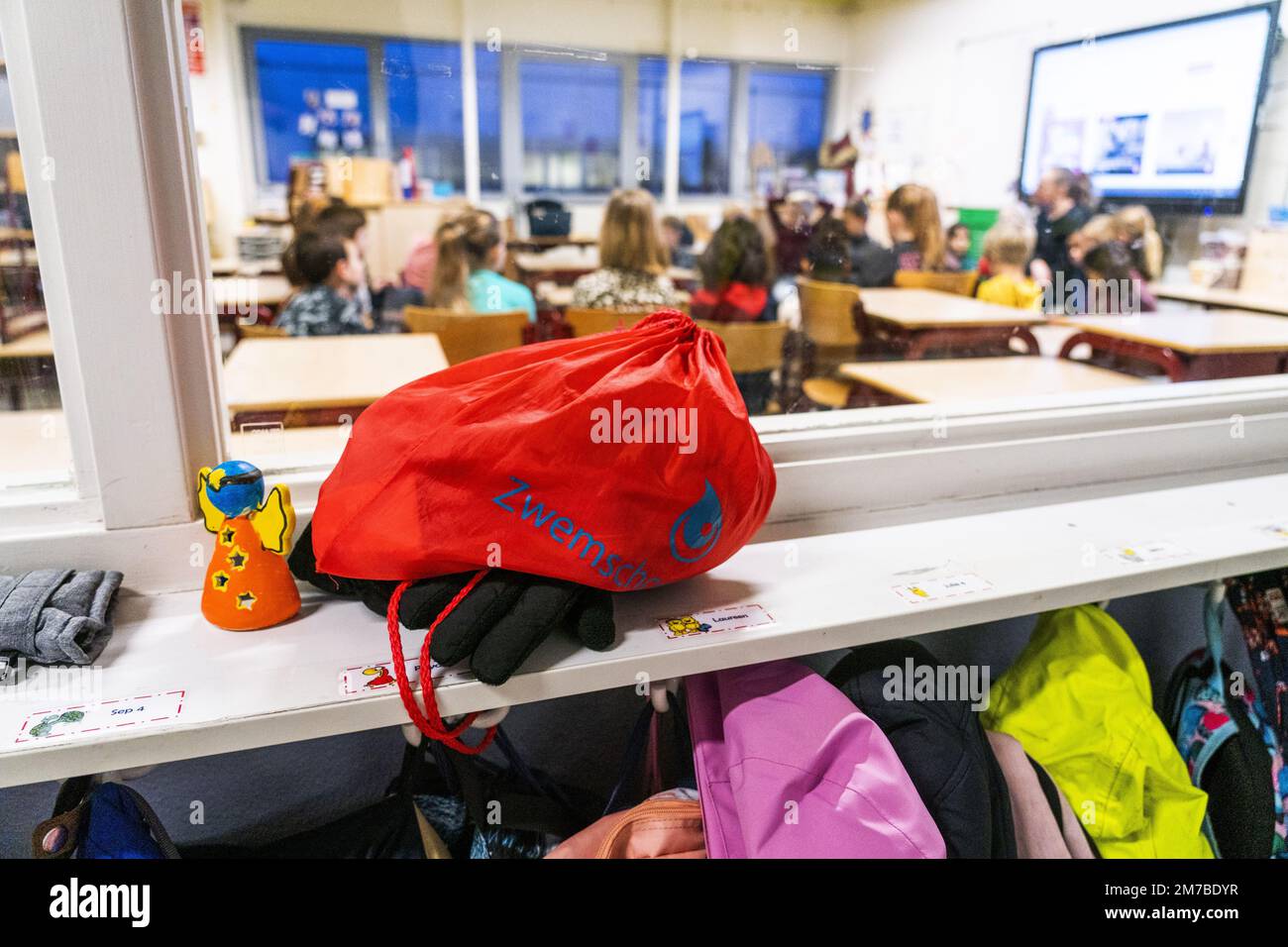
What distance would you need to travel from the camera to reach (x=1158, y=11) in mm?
3912

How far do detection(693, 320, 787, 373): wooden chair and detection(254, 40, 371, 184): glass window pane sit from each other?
479 cm

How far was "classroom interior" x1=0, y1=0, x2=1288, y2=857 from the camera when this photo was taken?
3.34ft

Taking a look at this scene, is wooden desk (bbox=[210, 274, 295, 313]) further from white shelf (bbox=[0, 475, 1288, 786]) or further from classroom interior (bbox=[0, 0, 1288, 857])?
white shelf (bbox=[0, 475, 1288, 786])

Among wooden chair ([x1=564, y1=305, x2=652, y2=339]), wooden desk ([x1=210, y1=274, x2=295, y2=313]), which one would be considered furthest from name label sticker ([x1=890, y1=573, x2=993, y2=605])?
wooden desk ([x1=210, y1=274, x2=295, y2=313])

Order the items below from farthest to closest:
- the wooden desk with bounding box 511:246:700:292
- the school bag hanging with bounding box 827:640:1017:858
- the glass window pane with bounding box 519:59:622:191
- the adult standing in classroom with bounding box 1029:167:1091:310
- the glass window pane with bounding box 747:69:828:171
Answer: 1. the glass window pane with bounding box 519:59:622:191
2. the glass window pane with bounding box 747:69:828:171
3. the wooden desk with bounding box 511:246:700:292
4. the adult standing in classroom with bounding box 1029:167:1091:310
5. the school bag hanging with bounding box 827:640:1017:858

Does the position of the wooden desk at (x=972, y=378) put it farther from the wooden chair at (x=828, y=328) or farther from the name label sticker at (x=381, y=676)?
the name label sticker at (x=381, y=676)

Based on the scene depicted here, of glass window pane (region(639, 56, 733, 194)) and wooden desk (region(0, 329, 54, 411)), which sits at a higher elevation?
glass window pane (region(639, 56, 733, 194))

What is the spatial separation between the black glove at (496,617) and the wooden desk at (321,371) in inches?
23.5

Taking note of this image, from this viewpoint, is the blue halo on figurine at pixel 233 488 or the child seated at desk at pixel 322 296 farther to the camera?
the child seated at desk at pixel 322 296

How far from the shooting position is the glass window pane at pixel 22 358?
2.84 feet

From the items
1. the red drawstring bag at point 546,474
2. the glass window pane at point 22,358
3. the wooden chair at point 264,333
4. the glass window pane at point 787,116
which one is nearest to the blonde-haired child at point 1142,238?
the glass window pane at point 787,116

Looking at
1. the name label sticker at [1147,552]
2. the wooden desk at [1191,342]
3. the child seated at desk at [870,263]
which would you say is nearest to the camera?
the name label sticker at [1147,552]

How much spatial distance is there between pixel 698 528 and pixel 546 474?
0.55 feet

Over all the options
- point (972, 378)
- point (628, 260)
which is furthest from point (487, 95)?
point (972, 378)
